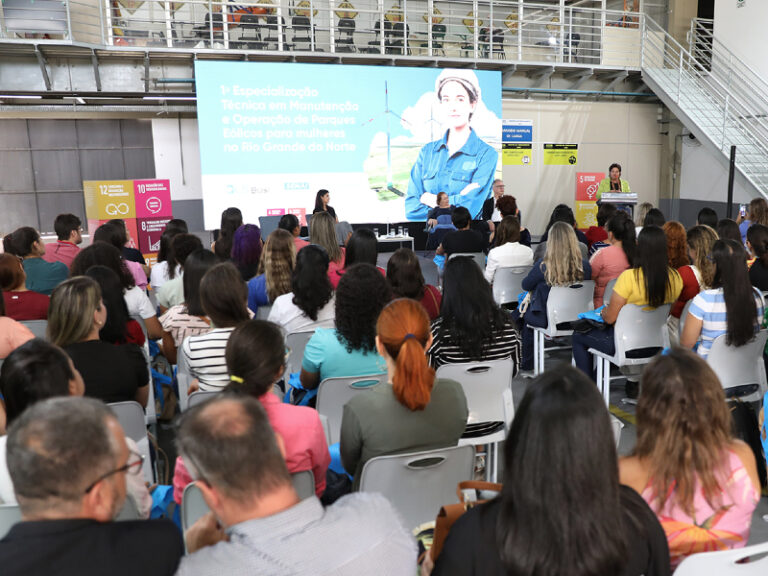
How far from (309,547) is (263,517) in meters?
0.11

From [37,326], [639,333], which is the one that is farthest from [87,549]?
[639,333]

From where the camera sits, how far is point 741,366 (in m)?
3.43

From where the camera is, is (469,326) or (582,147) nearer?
(469,326)

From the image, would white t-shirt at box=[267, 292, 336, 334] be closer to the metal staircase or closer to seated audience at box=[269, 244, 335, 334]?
seated audience at box=[269, 244, 335, 334]

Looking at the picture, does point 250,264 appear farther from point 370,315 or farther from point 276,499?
point 276,499

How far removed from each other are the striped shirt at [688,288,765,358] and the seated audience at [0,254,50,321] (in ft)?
12.4

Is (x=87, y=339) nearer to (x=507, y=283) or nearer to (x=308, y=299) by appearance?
(x=308, y=299)

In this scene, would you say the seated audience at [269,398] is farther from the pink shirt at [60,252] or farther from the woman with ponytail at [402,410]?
the pink shirt at [60,252]

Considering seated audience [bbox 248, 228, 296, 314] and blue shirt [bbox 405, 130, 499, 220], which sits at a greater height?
blue shirt [bbox 405, 130, 499, 220]

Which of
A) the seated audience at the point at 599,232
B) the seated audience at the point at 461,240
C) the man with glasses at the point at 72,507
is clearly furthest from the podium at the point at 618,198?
the man with glasses at the point at 72,507

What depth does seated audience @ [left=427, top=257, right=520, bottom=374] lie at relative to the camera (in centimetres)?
320

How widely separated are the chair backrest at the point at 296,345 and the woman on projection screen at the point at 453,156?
8.22 metres

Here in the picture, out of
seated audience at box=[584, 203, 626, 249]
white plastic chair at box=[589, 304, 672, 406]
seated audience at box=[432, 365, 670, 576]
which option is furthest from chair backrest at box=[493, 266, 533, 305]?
seated audience at box=[432, 365, 670, 576]

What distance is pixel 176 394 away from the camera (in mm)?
4477
